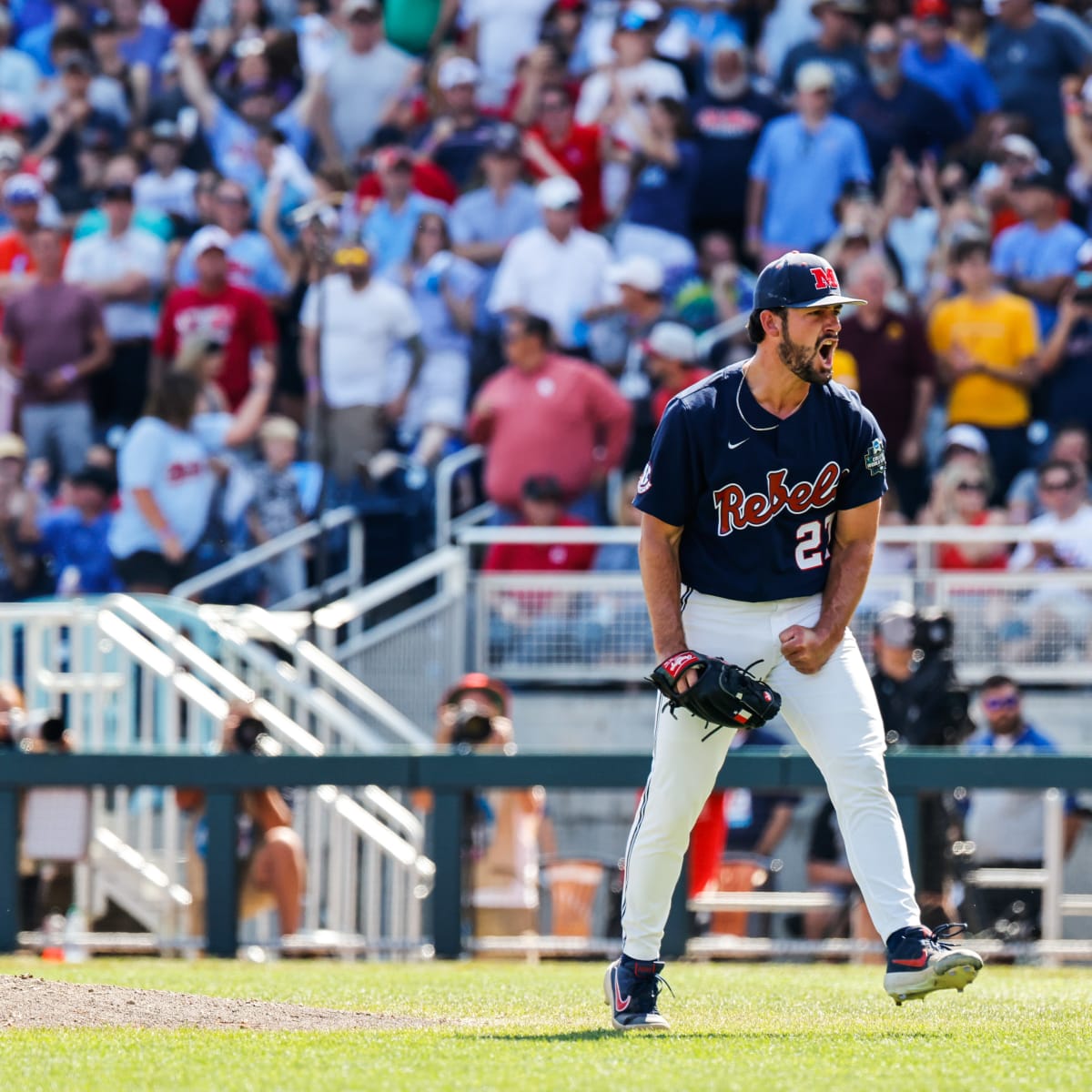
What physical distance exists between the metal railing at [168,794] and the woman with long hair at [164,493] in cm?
134

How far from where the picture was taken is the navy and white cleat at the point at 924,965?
5609 millimetres

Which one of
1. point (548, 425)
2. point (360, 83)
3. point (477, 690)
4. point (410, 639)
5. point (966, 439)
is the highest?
point (360, 83)

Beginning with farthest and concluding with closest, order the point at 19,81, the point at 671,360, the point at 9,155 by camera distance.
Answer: the point at 19,81 < the point at 9,155 < the point at 671,360

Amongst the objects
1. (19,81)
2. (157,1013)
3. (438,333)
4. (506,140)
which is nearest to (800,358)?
(157,1013)

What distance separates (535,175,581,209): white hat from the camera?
539 inches

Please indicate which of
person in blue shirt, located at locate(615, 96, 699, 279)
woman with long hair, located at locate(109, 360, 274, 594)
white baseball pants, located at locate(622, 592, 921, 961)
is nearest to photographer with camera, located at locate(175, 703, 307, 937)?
woman with long hair, located at locate(109, 360, 274, 594)

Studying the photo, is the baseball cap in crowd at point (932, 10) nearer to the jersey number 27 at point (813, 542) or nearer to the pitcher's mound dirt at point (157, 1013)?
the jersey number 27 at point (813, 542)

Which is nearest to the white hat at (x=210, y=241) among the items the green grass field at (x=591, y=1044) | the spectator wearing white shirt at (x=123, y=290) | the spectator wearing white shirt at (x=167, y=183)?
the spectator wearing white shirt at (x=123, y=290)

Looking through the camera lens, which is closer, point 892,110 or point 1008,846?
point 1008,846

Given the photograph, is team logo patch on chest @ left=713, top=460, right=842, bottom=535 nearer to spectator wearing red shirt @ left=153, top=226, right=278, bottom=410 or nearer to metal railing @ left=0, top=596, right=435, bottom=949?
metal railing @ left=0, top=596, right=435, bottom=949

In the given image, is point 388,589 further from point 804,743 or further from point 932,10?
point 804,743

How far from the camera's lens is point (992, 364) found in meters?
12.7

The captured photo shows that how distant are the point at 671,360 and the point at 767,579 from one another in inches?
273

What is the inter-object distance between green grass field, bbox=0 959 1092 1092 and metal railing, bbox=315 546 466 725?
175 inches
